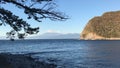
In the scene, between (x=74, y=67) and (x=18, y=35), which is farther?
(x=74, y=67)

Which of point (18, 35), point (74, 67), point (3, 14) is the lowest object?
point (74, 67)

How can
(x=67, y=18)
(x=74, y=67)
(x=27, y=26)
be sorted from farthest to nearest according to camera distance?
(x=74, y=67)
(x=27, y=26)
(x=67, y=18)

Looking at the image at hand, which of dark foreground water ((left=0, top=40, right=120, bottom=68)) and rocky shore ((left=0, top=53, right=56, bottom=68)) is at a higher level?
rocky shore ((left=0, top=53, right=56, bottom=68))

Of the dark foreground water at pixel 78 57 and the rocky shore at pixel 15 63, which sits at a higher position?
the rocky shore at pixel 15 63

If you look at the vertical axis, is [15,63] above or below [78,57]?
above

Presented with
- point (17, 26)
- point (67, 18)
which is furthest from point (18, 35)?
point (67, 18)

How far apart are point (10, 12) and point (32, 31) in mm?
2217

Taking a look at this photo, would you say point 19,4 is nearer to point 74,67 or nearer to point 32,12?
point 32,12

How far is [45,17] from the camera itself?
22875 mm

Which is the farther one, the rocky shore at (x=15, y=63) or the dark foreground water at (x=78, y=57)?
the dark foreground water at (x=78, y=57)

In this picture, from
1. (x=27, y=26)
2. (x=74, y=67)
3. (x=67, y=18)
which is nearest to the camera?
(x=67, y=18)

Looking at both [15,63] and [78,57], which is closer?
[15,63]

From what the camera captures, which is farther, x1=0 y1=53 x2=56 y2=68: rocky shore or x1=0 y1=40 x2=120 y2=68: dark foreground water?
x1=0 y1=40 x2=120 y2=68: dark foreground water

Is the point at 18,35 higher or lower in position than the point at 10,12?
lower
